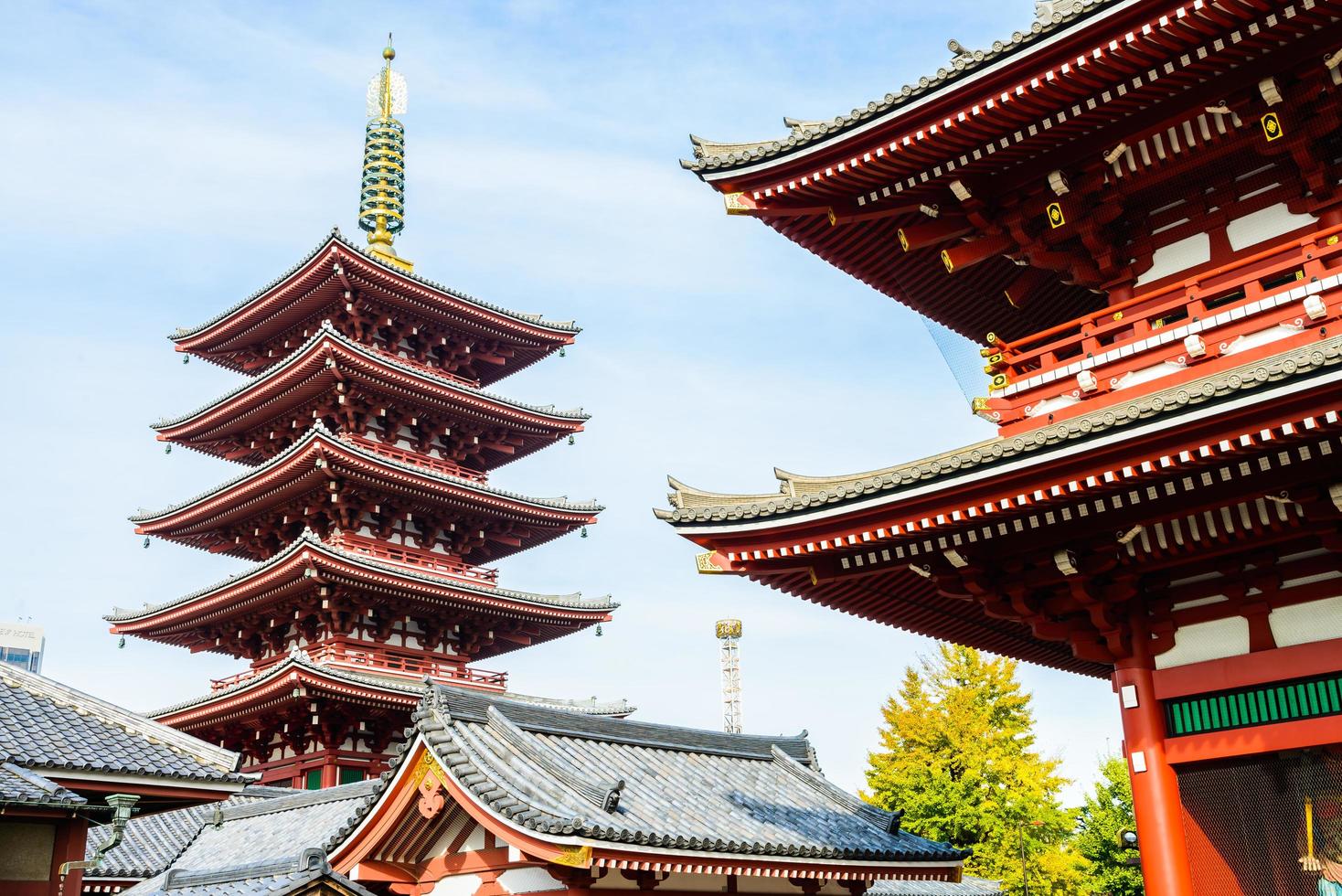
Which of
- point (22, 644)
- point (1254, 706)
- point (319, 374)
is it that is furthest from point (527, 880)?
point (22, 644)

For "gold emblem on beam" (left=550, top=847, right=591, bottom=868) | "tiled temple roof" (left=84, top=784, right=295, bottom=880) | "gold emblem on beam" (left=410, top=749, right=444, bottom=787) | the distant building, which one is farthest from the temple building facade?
the distant building

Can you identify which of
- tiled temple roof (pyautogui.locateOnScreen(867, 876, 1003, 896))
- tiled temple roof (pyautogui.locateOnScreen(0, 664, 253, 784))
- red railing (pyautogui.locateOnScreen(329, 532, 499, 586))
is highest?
red railing (pyautogui.locateOnScreen(329, 532, 499, 586))

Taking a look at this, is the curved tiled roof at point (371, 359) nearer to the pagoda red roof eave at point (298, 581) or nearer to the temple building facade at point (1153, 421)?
the pagoda red roof eave at point (298, 581)

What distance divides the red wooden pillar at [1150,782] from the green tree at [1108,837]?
29.9m

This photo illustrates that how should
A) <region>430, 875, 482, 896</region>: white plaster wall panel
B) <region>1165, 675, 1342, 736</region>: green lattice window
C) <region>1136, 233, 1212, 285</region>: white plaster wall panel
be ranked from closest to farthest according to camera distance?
<region>1165, 675, 1342, 736</region>: green lattice window
<region>1136, 233, 1212, 285</region>: white plaster wall panel
<region>430, 875, 482, 896</region>: white plaster wall panel

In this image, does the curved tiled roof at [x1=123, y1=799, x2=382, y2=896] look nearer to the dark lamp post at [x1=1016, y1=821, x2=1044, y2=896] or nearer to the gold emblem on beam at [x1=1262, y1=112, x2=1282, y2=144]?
the gold emblem on beam at [x1=1262, y1=112, x2=1282, y2=144]

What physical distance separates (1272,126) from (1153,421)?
130 inches

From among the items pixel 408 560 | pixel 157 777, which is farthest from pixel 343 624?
pixel 157 777

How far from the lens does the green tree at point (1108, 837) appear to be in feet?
130

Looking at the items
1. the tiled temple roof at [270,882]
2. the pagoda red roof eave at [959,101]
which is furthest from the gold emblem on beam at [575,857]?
the pagoda red roof eave at [959,101]

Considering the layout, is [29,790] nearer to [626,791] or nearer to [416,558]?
[626,791]

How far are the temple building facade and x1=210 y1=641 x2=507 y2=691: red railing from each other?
22.0 m

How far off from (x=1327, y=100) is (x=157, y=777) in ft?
44.7

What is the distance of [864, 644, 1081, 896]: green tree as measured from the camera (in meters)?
35.8
